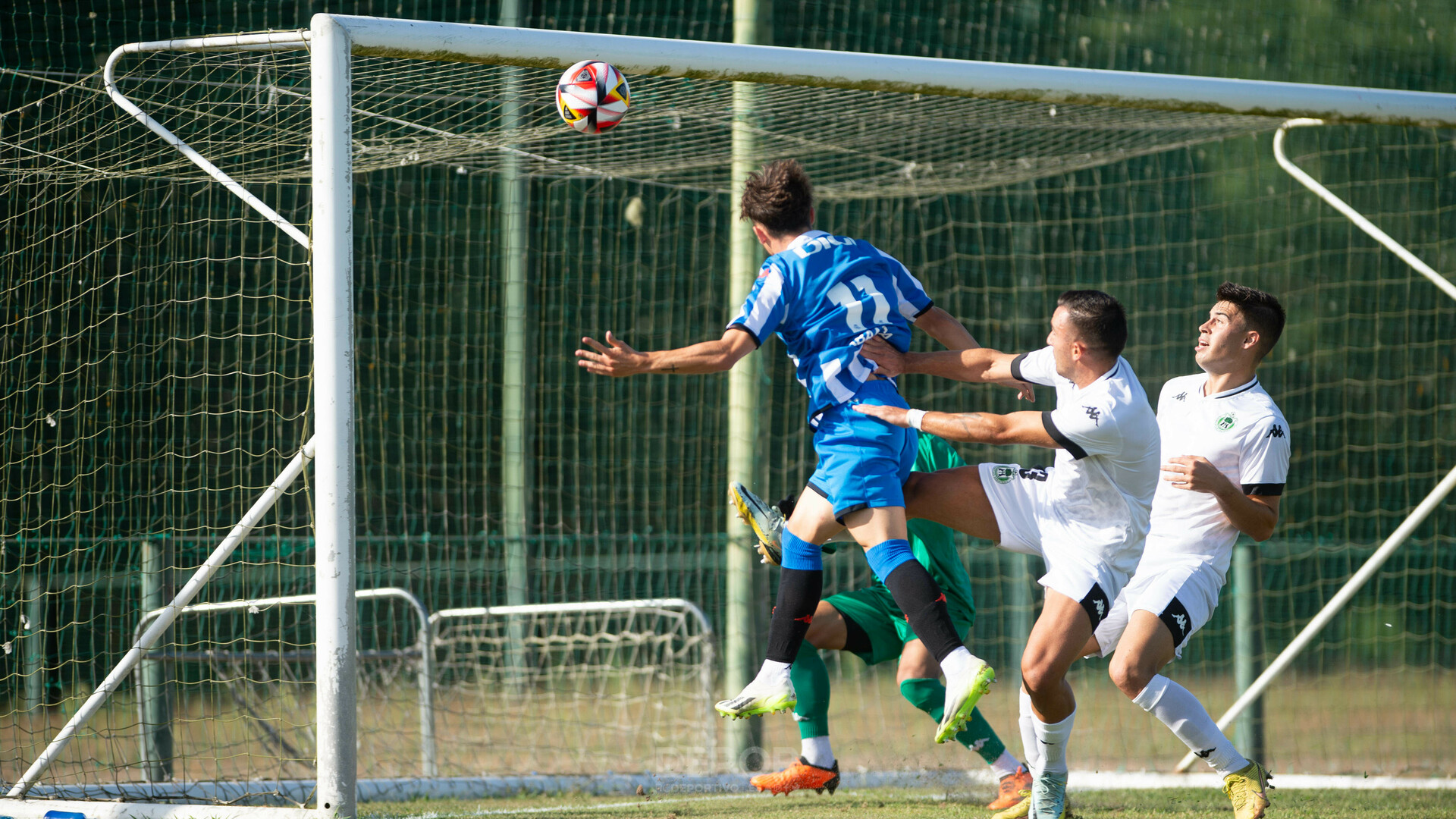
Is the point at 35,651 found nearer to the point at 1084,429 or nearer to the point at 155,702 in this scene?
the point at 155,702

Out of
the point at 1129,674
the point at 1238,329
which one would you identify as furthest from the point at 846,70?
the point at 1129,674

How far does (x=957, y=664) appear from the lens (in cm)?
418

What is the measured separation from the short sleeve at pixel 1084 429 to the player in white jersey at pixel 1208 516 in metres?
0.35

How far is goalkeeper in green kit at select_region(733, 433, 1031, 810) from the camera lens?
4.86 m

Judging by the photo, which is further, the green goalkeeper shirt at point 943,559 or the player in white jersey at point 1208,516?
the green goalkeeper shirt at point 943,559

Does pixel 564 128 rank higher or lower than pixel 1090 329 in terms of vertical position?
higher

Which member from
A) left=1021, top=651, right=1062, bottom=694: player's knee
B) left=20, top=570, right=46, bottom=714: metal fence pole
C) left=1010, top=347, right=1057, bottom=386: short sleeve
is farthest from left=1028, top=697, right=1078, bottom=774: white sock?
left=20, top=570, right=46, bottom=714: metal fence pole

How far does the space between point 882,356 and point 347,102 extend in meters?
2.06

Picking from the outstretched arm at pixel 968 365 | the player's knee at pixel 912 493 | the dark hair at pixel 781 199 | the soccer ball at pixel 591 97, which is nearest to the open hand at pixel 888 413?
the outstretched arm at pixel 968 365

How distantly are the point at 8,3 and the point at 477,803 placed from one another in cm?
655

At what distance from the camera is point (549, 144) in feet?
23.0

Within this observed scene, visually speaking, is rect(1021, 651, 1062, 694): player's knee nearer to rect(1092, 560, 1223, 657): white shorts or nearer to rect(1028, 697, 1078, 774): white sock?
rect(1028, 697, 1078, 774): white sock

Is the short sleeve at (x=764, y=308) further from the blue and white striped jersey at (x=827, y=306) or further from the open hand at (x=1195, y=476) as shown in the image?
the open hand at (x=1195, y=476)

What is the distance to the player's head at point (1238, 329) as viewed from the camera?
15.4 feet
